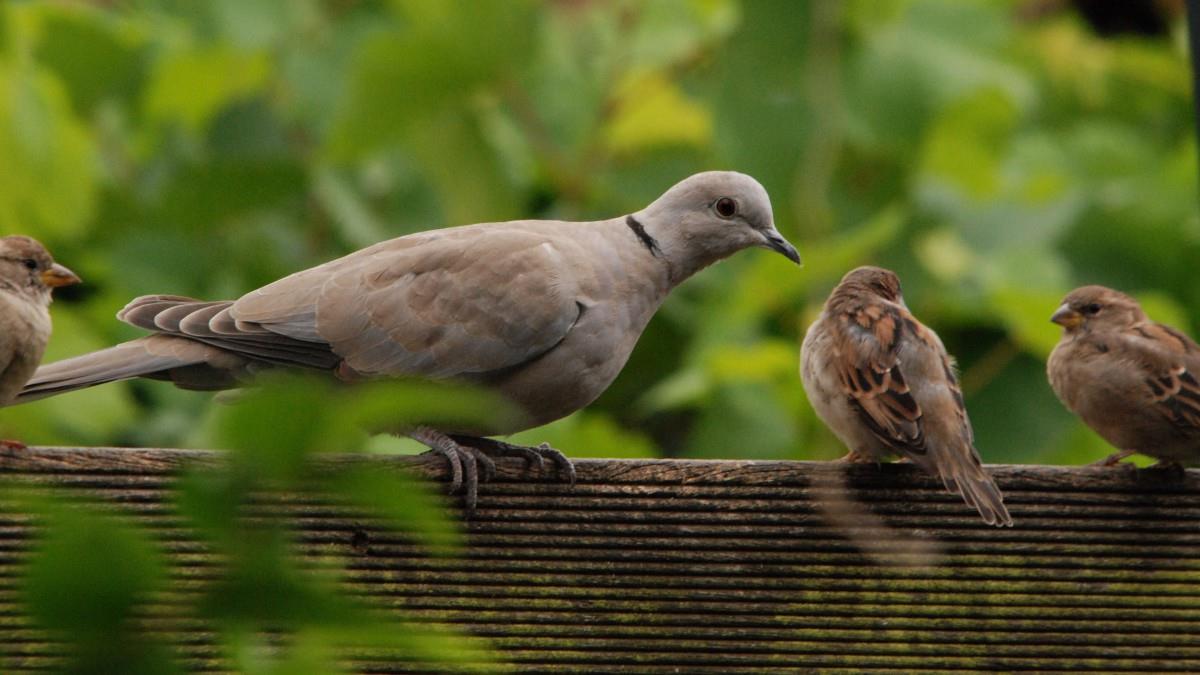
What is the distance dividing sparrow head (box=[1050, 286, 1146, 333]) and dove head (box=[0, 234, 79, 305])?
249 centimetres

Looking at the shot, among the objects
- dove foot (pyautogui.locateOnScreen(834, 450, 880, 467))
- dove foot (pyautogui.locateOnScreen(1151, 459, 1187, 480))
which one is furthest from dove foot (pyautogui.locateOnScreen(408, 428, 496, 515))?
dove foot (pyautogui.locateOnScreen(1151, 459, 1187, 480))

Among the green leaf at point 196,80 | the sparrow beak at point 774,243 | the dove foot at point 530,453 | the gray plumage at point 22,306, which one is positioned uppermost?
the green leaf at point 196,80

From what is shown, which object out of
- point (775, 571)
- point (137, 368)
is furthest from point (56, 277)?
point (775, 571)

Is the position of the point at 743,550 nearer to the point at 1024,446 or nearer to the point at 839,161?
the point at 1024,446

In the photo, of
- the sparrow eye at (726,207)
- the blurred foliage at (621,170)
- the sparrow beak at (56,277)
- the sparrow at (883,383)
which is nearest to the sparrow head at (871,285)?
the sparrow at (883,383)

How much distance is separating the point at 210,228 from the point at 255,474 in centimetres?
620

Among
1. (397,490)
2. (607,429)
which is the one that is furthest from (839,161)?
(397,490)

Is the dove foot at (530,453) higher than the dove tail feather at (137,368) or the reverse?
the reverse

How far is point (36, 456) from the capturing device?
2.59 m

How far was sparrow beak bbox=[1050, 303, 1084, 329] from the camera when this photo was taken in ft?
13.0

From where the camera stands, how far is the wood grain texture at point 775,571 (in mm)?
2662

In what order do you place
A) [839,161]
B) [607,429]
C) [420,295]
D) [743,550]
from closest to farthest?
[743,550]
[420,295]
[607,429]
[839,161]

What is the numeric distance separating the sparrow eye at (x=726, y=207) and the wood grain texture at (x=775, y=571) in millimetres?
867

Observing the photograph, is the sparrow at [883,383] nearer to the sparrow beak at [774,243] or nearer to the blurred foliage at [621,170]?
the sparrow beak at [774,243]
